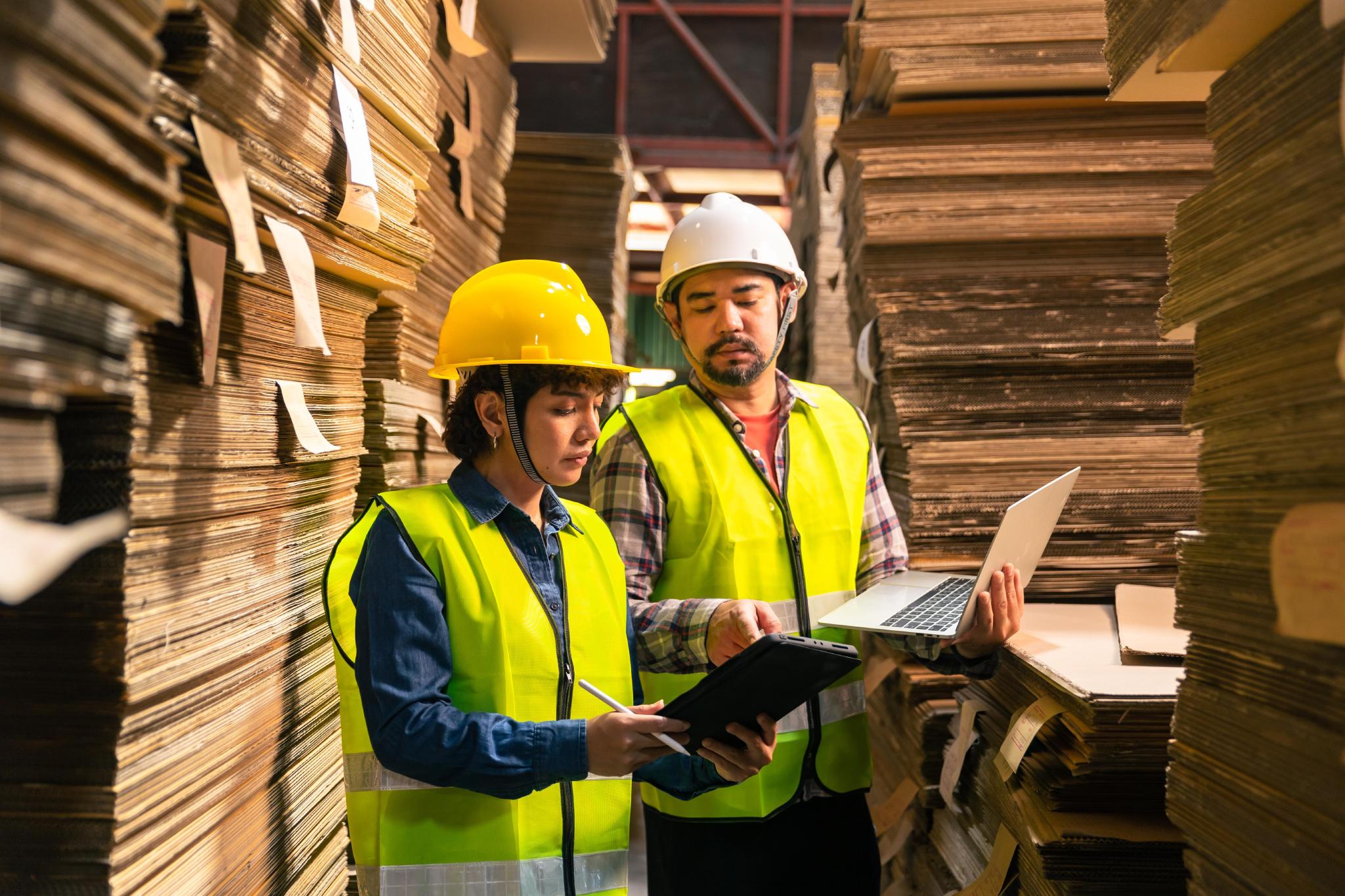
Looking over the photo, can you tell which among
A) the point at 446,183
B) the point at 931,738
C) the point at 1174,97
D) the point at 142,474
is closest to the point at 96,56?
the point at 142,474


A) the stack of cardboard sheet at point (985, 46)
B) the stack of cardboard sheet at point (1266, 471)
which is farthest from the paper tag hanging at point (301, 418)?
the stack of cardboard sheet at point (985, 46)

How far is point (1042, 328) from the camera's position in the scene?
3482 millimetres

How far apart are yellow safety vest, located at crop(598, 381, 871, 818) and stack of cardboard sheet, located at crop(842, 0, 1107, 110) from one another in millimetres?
1395

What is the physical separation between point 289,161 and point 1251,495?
167 cm

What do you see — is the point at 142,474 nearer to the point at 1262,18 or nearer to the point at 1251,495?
the point at 1251,495

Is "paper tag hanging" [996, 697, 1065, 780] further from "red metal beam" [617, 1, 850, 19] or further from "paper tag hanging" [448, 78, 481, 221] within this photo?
"red metal beam" [617, 1, 850, 19]

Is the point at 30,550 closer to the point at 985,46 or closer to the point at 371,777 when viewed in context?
the point at 371,777

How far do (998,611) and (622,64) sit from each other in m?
7.26

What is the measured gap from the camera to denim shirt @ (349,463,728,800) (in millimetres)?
1815

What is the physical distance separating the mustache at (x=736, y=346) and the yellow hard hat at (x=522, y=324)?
27.2 inches

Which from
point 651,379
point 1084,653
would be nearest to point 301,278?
point 1084,653

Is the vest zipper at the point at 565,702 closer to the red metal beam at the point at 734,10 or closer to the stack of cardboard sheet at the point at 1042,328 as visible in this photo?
the stack of cardboard sheet at the point at 1042,328

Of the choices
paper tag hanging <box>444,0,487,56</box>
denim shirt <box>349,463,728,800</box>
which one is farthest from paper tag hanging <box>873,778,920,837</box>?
paper tag hanging <box>444,0,487,56</box>

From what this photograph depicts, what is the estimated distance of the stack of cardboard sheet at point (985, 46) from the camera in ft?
11.0
